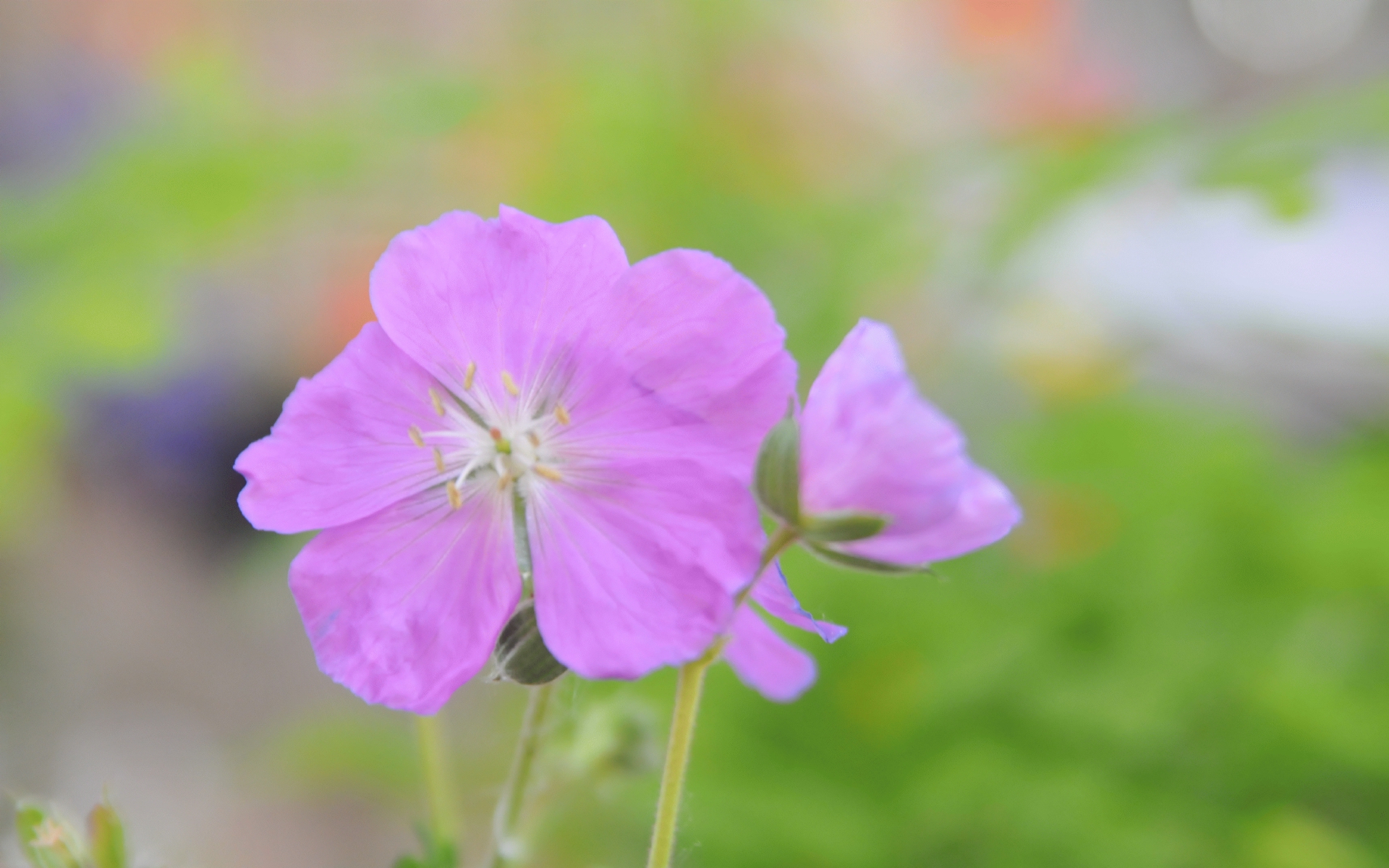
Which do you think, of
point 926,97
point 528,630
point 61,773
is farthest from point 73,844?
point 926,97

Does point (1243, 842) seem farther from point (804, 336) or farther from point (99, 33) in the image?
point (99, 33)

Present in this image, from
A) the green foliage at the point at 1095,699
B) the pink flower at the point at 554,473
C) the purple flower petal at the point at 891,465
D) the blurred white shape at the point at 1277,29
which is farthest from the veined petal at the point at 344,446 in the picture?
the blurred white shape at the point at 1277,29

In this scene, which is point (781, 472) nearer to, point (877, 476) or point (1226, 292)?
point (877, 476)

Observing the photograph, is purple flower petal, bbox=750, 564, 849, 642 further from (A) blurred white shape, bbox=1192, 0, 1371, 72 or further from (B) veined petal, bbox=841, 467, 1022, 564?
(A) blurred white shape, bbox=1192, 0, 1371, 72

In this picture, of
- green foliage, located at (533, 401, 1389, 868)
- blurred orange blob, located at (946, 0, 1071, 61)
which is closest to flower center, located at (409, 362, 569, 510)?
green foliage, located at (533, 401, 1389, 868)

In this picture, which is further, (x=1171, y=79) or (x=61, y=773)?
(x=1171, y=79)
